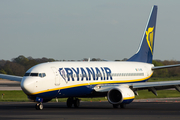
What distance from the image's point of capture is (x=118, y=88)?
28375 mm

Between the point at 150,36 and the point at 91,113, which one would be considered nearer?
the point at 91,113

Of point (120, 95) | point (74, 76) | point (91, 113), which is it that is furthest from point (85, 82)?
Result: point (91, 113)

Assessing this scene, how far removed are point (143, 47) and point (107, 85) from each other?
10124 mm

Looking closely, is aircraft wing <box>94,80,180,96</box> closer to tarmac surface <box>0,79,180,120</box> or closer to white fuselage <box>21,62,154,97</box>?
white fuselage <box>21,62,154,97</box>

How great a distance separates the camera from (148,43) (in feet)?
131

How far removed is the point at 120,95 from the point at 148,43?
12.3m

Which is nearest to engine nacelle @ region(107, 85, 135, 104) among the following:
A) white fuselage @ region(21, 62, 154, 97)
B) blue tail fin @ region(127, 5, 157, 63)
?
white fuselage @ region(21, 62, 154, 97)

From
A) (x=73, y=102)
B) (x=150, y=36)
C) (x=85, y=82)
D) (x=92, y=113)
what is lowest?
(x=92, y=113)

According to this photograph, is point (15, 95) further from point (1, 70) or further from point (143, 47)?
point (1, 70)

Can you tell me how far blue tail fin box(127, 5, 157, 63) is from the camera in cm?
3884

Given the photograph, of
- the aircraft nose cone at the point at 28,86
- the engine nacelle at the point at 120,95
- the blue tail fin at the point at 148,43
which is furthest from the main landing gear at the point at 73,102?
the blue tail fin at the point at 148,43

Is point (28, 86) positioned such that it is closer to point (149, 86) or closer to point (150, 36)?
point (149, 86)

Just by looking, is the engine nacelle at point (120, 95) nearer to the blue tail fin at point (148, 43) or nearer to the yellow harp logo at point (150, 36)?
the blue tail fin at point (148, 43)
